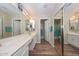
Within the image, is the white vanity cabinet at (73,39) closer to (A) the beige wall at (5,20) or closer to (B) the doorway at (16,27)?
(B) the doorway at (16,27)

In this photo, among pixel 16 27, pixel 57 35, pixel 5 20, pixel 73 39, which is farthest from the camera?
pixel 57 35

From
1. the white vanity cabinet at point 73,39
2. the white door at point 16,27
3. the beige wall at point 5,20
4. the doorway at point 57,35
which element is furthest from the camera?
the doorway at point 57,35

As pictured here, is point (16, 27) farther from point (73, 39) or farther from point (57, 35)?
point (57, 35)

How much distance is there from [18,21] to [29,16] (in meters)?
0.37

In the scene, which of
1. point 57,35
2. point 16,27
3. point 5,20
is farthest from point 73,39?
point 5,20

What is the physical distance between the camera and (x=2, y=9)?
200 cm

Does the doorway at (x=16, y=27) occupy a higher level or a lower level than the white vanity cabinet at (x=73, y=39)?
higher

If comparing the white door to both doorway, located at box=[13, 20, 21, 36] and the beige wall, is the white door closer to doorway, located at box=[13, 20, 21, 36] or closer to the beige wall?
doorway, located at box=[13, 20, 21, 36]

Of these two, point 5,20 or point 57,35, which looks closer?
point 5,20

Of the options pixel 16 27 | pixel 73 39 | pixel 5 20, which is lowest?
pixel 73 39

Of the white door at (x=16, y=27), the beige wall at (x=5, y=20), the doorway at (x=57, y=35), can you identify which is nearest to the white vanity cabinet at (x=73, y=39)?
the doorway at (x=57, y=35)

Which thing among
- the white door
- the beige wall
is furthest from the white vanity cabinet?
the beige wall

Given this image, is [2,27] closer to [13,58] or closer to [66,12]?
[13,58]

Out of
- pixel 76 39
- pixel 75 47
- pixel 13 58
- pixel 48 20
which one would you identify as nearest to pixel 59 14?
pixel 48 20
